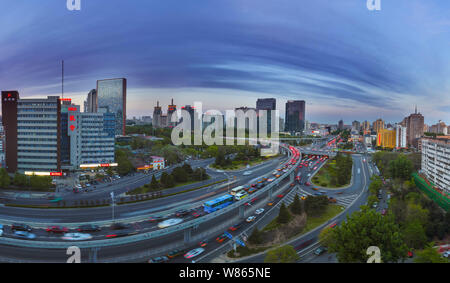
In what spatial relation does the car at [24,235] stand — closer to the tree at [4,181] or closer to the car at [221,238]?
the car at [221,238]

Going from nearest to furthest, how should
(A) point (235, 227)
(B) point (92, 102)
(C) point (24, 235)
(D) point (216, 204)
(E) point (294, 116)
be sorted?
(C) point (24, 235) → (A) point (235, 227) → (D) point (216, 204) → (B) point (92, 102) → (E) point (294, 116)

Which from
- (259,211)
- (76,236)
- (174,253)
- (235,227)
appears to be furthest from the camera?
(259,211)

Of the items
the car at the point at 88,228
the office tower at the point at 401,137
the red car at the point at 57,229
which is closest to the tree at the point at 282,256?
the car at the point at 88,228

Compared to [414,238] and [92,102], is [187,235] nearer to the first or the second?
[414,238]

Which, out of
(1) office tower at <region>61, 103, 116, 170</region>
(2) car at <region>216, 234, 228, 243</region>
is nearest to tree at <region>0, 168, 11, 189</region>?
(1) office tower at <region>61, 103, 116, 170</region>

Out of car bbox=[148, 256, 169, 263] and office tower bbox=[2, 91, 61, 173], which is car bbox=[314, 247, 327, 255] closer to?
car bbox=[148, 256, 169, 263]

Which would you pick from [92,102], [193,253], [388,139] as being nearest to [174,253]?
[193,253]
